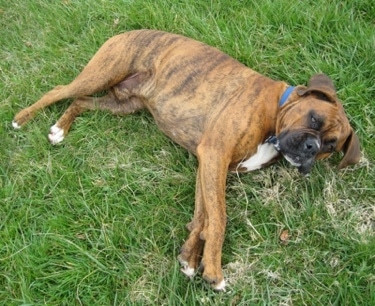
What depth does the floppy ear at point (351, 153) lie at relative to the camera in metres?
4.25

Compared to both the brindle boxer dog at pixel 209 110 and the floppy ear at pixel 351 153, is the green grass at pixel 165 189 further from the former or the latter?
the floppy ear at pixel 351 153

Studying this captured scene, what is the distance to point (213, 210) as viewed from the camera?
13.0 ft

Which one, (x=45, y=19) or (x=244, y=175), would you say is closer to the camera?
(x=244, y=175)

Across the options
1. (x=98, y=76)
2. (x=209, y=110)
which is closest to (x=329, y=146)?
(x=209, y=110)

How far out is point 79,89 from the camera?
5.11 metres

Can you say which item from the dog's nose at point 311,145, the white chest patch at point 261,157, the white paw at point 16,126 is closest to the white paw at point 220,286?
the white chest patch at point 261,157

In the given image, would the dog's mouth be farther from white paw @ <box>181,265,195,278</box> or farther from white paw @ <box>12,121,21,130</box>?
white paw @ <box>12,121,21,130</box>

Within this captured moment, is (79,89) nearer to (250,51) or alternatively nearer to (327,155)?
(250,51)

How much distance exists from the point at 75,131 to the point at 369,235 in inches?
116

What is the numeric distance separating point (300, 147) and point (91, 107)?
7.66ft

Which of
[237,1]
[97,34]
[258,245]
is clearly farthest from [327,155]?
[97,34]

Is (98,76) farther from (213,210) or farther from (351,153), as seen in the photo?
(351,153)

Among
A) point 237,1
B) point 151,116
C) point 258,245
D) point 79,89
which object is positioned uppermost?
point 237,1

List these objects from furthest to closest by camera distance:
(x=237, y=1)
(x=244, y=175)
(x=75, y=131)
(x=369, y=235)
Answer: (x=237, y=1), (x=75, y=131), (x=244, y=175), (x=369, y=235)
